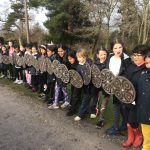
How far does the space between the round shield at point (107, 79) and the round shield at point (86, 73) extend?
23.3 inches

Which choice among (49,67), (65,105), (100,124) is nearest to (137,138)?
(100,124)

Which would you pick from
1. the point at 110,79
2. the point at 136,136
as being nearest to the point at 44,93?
the point at 110,79

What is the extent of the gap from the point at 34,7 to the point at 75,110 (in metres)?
42.2

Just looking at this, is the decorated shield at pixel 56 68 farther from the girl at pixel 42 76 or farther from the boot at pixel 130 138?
the boot at pixel 130 138

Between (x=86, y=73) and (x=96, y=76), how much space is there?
1.25 feet

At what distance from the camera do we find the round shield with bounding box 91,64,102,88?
318 inches

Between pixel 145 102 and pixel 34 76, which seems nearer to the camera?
pixel 145 102

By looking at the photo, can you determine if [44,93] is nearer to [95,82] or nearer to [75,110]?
[75,110]

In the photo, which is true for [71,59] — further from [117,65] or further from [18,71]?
[18,71]

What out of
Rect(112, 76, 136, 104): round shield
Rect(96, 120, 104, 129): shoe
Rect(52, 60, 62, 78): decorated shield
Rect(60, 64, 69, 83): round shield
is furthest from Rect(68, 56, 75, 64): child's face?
Rect(112, 76, 136, 104): round shield

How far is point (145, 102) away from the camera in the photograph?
5.97 m

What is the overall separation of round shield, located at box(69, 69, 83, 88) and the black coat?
2.76m

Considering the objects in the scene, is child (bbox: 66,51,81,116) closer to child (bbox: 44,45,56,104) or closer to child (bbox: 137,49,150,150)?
child (bbox: 44,45,56,104)

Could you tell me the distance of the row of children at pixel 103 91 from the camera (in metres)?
6.10
